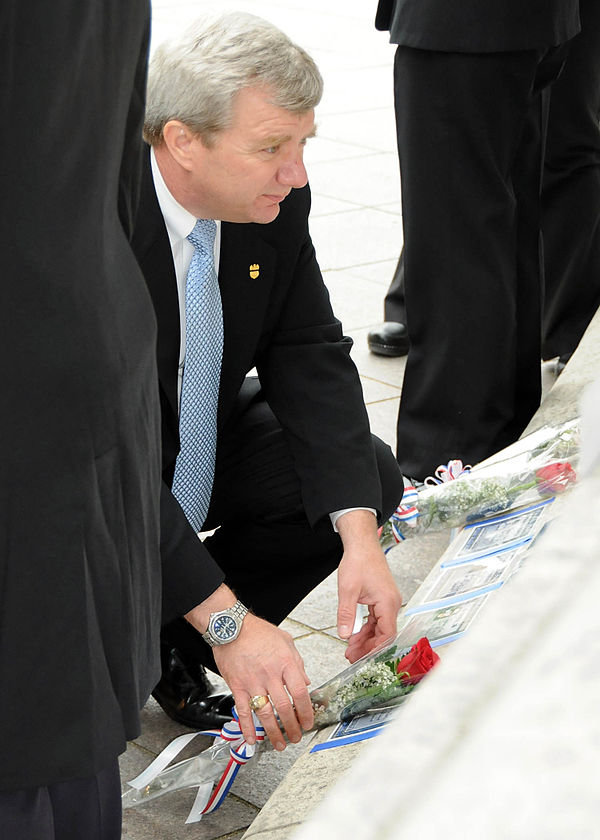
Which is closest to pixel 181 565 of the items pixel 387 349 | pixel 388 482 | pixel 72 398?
pixel 72 398

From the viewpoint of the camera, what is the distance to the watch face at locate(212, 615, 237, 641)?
5.82ft

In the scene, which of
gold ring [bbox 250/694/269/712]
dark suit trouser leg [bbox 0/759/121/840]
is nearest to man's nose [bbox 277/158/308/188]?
gold ring [bbox 250/694/269/712]

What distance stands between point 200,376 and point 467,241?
1.27 metres

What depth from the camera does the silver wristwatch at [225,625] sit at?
1.77m

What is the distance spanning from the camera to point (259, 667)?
1.81 meters

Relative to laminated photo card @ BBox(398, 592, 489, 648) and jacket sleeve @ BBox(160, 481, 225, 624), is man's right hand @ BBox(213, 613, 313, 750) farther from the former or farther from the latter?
laminated photo card @ BBox(398, 592, 489, 648)

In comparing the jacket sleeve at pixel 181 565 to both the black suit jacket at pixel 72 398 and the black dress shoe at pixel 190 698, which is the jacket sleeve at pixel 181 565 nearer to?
the black suit jacket at pixel 72 398

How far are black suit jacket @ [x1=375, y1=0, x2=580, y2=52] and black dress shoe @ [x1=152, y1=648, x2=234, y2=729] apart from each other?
5.48 feet

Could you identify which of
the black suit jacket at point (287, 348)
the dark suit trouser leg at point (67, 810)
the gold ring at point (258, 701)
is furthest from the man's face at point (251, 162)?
the dark suit trouser leg at point (67, 810)

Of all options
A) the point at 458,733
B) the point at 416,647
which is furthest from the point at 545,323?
the point at 458,733

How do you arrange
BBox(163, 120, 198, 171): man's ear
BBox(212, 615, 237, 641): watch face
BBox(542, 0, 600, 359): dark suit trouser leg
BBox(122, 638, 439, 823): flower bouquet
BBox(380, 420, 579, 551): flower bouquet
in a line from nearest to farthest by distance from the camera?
BBox(212, 615, 237, 641): watch face
BBox(122, 638, 439, 823): flower bouquet
BBox(163, 120, 198, 171): man's ear
BBox(380, 420, 579, 551): flower bouquet
BBox(542, 0, 600, 359): dark suit trouser leg

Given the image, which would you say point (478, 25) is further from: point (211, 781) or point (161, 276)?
point (211, 781)

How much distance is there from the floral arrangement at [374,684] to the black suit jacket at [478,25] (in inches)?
66.6

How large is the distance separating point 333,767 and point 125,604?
651 millimetres
